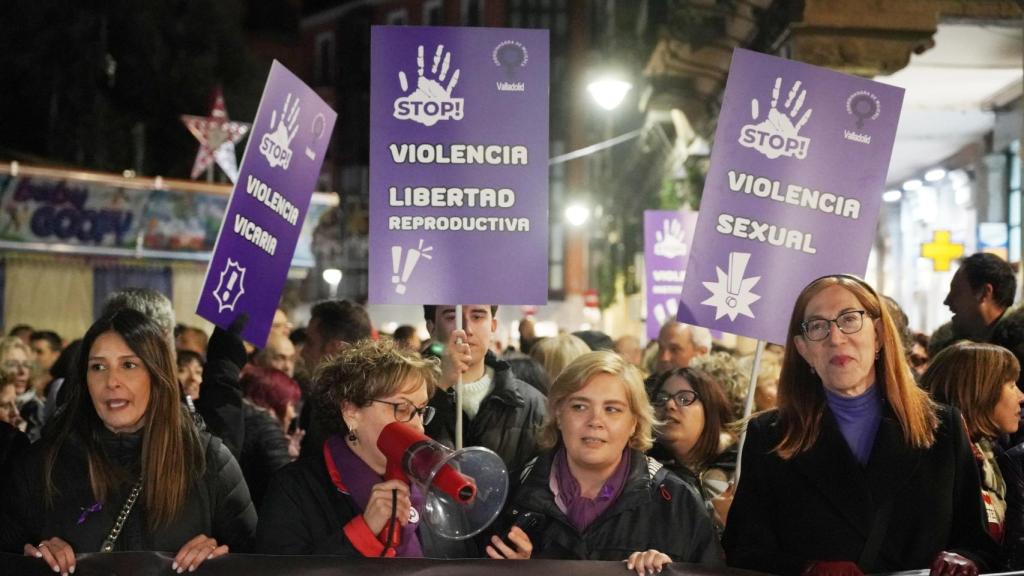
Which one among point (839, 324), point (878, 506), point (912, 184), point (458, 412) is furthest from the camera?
point (912, 184)

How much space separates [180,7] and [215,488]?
116 ft

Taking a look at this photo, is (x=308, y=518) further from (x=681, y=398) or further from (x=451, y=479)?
(x=681, y=398)

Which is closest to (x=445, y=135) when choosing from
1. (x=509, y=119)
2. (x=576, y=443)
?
(x=509, y=119)

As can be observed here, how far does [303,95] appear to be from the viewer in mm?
6836

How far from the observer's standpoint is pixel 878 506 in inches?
156

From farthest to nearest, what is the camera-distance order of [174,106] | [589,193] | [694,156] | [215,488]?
[589,193], [174,106], [694,156], [215,488]

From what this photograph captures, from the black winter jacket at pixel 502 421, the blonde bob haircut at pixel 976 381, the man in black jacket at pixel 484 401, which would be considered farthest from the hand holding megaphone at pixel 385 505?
the blonde bob haircut at pixel 976 381

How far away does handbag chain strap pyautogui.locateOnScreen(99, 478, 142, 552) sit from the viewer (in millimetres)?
4180

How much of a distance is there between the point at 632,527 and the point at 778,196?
206cm

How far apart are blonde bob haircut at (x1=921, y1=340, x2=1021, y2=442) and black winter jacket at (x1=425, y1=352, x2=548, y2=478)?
65.8 inches

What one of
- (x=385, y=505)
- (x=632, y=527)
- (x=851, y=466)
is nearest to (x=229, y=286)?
(x=385, y=505)

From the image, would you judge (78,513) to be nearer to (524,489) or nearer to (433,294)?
(524,489)

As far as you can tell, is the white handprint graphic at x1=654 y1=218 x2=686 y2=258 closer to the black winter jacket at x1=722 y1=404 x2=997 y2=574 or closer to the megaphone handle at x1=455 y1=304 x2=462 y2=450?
the megaphone handle at x1=455 y1=304 x2=462 y2=450

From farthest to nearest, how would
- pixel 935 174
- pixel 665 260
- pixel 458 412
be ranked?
1. pixel 935 174
2. pixel 665 260
3. pixel 458 412
